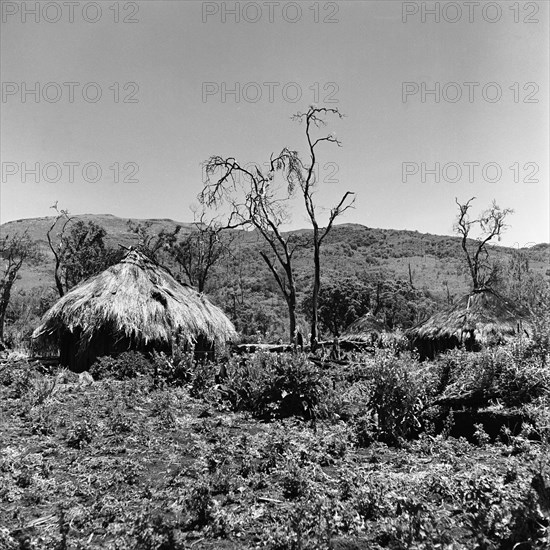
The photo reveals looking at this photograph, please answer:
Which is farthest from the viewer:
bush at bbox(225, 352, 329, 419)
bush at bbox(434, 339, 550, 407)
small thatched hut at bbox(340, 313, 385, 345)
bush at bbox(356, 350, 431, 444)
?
small thatched hut at bbox(340, 313, 385, 345)

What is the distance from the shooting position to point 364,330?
25406 millimetres

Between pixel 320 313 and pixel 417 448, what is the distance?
100ft

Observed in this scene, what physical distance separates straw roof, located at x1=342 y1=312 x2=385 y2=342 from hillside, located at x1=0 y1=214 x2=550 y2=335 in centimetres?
837

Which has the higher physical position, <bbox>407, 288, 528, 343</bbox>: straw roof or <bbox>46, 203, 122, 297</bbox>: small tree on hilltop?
<bbox>46, 203, 122, 297</bbox>: small tree on hilltop

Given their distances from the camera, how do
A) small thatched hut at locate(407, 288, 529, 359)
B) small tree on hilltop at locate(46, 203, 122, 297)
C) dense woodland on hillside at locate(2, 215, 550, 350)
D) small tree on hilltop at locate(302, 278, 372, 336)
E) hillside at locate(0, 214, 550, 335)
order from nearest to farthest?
small thatched hut at locate(407, 288, 529, 359)
small tree on hilltop at locate(46, 203, 122, 297)
small tree on hilltop at locate(302, 278, 372, 336)
dense woodland on hillside at locate(2, 215, 550, 350)
hillside at locate(0, 214, 550, 335)

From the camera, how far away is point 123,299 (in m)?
13.5

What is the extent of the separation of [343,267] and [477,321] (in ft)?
142

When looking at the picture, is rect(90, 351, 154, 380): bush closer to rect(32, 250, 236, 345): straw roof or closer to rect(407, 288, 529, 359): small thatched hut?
rect(32, 250, 236, 345): straw roof

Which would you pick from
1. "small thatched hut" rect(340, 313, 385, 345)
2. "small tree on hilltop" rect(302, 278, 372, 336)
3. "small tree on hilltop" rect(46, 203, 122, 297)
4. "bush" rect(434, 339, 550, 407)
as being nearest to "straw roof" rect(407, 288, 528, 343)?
"small thatched hut" rect(340, 313, 385, 345)

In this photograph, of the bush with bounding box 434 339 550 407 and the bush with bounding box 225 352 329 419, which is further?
the bush with bounding box 225 352 329 419

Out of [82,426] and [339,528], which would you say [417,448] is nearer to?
[339,528]

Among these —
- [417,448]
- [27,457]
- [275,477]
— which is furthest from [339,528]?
[27,457]

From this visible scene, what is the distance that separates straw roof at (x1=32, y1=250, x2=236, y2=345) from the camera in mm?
13102

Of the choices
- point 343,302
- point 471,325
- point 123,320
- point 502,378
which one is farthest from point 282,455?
point 343,302
